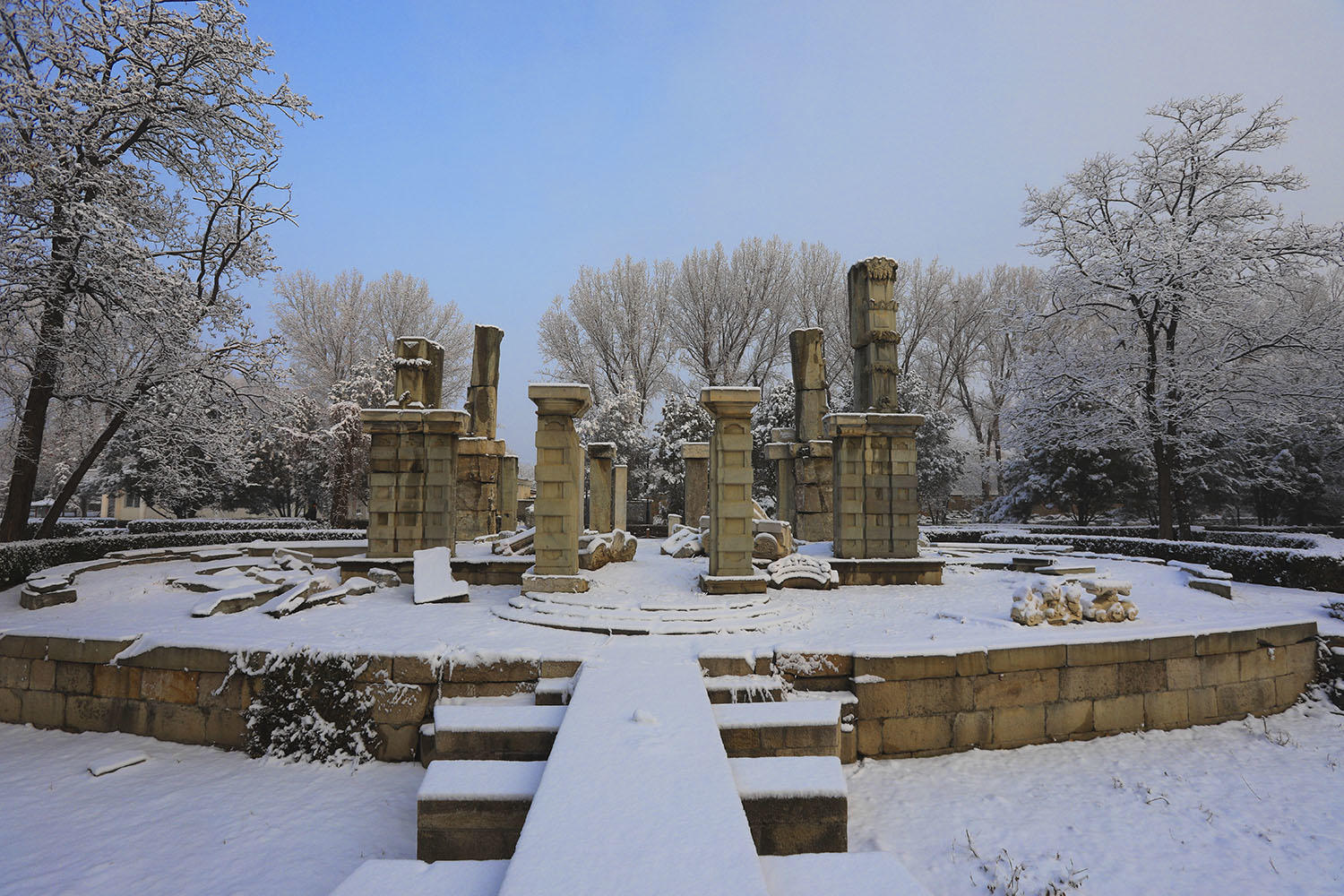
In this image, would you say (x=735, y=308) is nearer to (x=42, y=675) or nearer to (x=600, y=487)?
(x=600, y=487)

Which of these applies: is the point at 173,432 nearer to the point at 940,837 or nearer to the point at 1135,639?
the point at 940,837

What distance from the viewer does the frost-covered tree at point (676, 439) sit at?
928 inches

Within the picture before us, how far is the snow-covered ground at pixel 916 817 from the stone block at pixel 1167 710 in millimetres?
180

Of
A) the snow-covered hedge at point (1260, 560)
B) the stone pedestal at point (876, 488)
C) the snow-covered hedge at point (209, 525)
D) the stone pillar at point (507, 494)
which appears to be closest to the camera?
the snow-covered hedge at point (1260, 560)

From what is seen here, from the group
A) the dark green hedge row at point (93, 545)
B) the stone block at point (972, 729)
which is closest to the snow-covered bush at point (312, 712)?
the stone block at point (972, 729)

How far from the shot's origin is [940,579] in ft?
31.4

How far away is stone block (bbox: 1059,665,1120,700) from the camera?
5352 millimetres

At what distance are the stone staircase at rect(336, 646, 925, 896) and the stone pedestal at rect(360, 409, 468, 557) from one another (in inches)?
184

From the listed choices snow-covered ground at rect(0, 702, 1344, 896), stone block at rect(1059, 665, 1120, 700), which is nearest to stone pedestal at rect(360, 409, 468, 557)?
snow-covered ground at rect(0, 702, 1344, 896)

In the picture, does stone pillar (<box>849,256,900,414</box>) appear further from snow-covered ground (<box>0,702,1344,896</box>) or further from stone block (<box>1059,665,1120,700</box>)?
snow-covered ground (<box>0,702,1344,896</box>)

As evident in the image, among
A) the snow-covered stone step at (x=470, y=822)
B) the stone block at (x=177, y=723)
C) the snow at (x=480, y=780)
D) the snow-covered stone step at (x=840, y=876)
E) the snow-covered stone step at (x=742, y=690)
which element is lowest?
the stone block at (x=177, y=723)

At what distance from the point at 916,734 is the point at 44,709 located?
734 cm

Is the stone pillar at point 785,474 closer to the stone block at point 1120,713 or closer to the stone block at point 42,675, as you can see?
the stone block at point 1120,713

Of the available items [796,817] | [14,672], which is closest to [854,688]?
[796,817]
